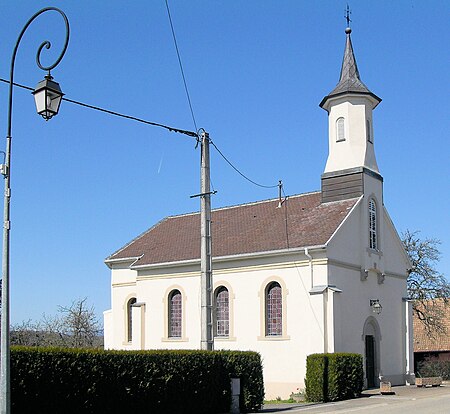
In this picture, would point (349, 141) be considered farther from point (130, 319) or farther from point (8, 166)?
point (8, 166)

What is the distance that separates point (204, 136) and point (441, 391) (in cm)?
1615

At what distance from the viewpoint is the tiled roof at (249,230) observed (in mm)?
29438

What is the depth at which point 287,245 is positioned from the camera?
29.0 m

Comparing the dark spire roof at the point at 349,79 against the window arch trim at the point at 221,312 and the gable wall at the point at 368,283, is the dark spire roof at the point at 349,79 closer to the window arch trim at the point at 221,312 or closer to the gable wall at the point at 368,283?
the gable wall at the point at 368,283

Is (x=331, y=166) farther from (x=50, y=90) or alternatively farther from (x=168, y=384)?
(x=50, y=90)

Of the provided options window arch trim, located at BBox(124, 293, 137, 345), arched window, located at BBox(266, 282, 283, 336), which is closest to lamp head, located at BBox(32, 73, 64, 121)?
arched window, located at BBox(266, 282, 283, 336)

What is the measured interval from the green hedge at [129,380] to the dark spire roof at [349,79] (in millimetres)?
14818

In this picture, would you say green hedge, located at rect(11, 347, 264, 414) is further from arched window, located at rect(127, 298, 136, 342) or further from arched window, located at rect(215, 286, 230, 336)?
arched window, located at rect(127, 298, 136, 342)

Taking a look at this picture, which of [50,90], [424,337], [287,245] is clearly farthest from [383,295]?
[50,90]

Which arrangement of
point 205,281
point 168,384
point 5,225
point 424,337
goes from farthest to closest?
point 424,337, point 205,281, point 168,384, point 5,225

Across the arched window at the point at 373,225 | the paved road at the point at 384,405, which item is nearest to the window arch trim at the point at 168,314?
the arched window at the point at 373,225

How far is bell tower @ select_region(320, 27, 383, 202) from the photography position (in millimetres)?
30625

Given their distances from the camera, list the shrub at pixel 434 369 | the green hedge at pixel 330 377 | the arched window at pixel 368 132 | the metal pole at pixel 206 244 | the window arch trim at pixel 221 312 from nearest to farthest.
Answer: the metal pole at pixel 206 244 < the green hedge at pixel 330 377 < the window arch trim at pixel 221 312 < the arched window at pixel 368 132 < the shrub at pixel 434 369

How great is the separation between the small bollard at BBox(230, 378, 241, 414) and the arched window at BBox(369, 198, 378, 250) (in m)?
12.4
